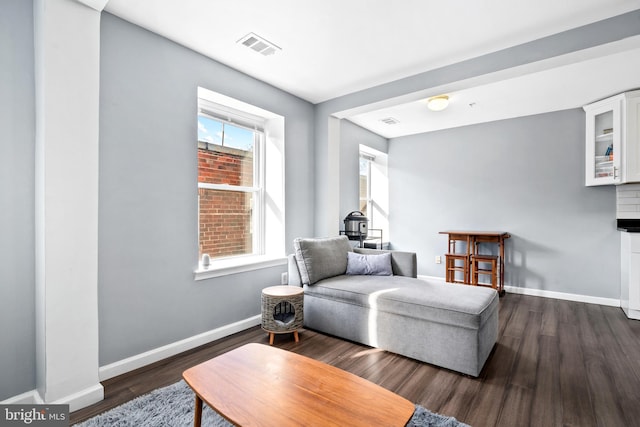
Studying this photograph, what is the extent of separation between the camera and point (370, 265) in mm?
3211

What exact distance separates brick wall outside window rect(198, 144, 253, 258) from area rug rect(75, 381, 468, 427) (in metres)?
1.36

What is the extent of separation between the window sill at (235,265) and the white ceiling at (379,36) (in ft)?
6.31

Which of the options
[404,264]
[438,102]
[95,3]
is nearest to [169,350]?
[404,264]

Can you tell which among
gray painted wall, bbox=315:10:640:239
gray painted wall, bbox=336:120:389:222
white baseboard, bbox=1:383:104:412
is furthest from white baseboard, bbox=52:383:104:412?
gray painted wall, bbox=336:120:389:222

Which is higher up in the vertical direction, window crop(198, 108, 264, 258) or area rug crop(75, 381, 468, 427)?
window crop(198, 108, 264, 258)

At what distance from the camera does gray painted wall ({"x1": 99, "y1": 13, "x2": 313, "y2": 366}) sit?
2133 millimetres

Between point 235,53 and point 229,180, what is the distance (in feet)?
3.93

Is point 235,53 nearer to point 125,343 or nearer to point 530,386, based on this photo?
point 125,343

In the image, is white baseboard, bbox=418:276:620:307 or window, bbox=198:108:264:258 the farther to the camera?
white baseboard, bbox=418:276:620:307

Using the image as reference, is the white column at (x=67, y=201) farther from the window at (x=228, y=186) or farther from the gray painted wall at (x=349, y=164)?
the gray painted wall at (x=349, y=164)

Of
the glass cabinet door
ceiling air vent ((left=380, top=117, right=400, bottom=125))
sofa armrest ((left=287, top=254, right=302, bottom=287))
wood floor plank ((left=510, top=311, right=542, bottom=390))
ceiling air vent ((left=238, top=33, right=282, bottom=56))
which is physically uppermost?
ceiling air vent ((left=238, top=33, right=282, bottom=56))

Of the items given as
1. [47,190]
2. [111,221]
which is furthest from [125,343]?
[47,190]

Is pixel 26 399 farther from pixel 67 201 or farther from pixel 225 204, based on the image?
pixel 225 204

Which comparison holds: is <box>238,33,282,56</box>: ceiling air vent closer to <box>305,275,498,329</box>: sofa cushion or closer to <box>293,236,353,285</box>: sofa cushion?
<box>293,236,353,285</box>: sofa cushion
